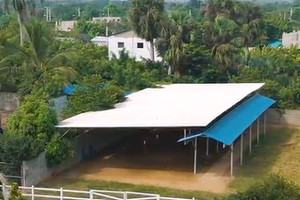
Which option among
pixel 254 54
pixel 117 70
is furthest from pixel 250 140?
pixel 254 54

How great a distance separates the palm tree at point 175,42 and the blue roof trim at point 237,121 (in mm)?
8319

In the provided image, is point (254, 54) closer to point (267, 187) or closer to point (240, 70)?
point (240, 70)

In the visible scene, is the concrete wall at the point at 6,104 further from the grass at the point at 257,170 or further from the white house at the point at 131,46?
the white house at the point at 131,46

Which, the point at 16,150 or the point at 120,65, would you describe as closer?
the point at 16,150

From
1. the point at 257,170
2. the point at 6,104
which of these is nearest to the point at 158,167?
the point at 257,170

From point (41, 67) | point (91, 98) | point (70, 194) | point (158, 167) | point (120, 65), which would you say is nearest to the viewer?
point (70, 194)

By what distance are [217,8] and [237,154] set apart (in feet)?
93.2

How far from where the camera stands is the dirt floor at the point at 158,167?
21.2 m

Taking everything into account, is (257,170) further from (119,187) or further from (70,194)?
(70,194)

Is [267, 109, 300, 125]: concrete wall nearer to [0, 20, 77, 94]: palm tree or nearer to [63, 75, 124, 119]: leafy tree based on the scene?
[63, 75, 124, 119]: leafy tree

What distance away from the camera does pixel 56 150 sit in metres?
21.3

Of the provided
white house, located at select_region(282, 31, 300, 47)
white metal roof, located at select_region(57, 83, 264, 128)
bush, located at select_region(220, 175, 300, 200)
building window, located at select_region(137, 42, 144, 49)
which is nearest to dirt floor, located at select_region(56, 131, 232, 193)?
white metal roof, located at select_region(57, 83, 264, 128)

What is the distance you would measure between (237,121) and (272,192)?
11.2 metres

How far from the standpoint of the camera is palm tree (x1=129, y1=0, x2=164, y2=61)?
3897 centimetres
